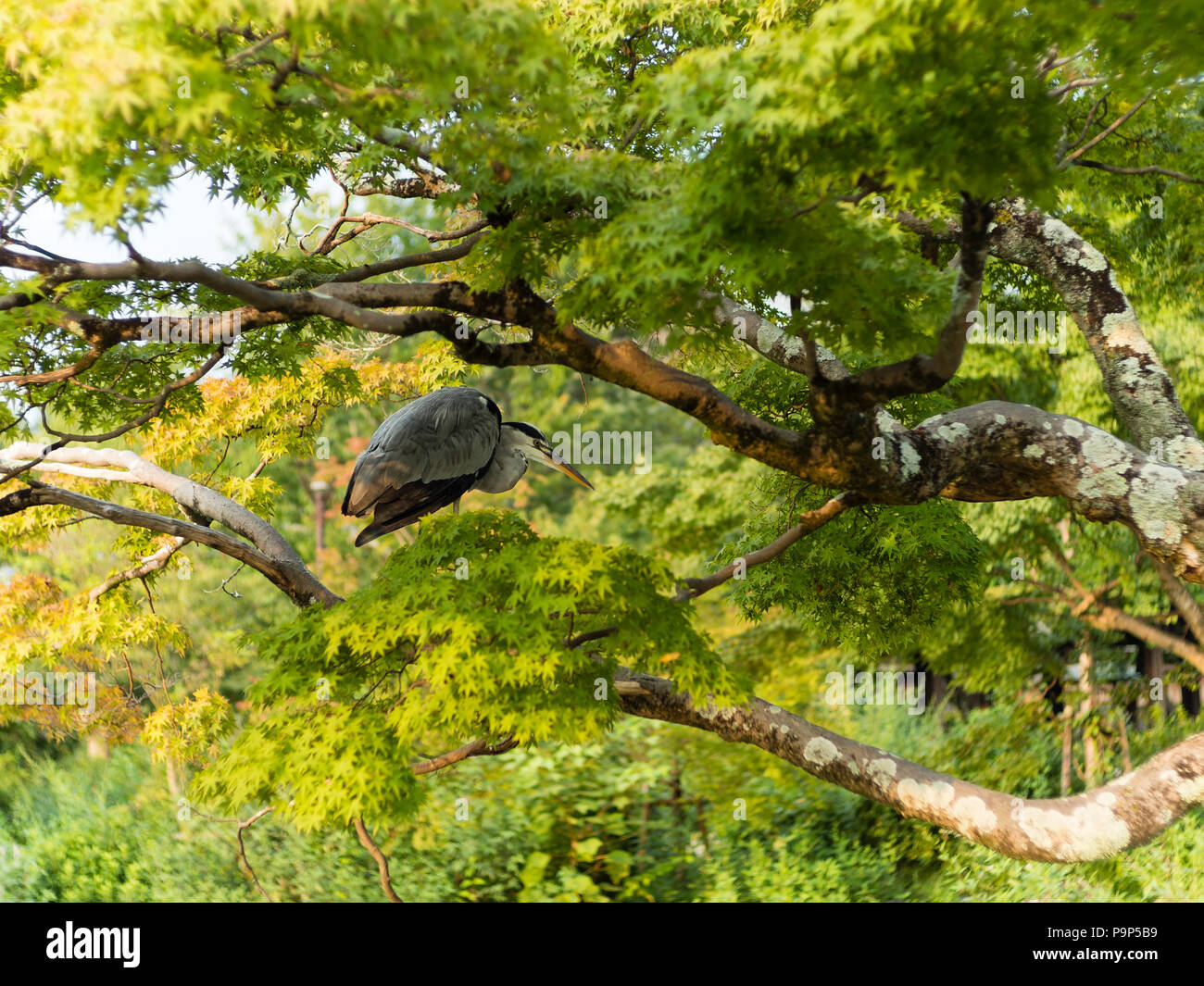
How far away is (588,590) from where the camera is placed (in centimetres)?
302

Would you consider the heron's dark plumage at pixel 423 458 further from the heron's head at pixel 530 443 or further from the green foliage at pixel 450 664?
the green foliage at pixel 450 664

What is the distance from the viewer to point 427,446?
13.1ft

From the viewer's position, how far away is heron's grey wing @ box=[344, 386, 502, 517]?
3945mm

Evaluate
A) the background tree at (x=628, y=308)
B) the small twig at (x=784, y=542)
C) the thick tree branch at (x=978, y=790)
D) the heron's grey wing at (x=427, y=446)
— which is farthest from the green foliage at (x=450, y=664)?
the thick tree branch at (x=978, y=790)

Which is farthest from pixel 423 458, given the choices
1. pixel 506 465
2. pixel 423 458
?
pixel 506 465

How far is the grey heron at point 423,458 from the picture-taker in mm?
3949

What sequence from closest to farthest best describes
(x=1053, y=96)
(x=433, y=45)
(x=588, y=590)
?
(x=433, y=45)
(x=1053, y=96)
(x=588, y=590)

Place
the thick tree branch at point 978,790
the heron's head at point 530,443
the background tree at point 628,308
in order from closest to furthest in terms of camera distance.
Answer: the background tree at point 628,308 < the thick tree branch at point 978,790 < the heron's head at point 530,443

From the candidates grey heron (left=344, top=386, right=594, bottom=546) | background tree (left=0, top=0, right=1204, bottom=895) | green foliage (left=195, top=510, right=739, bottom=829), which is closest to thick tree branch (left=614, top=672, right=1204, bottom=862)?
background tree (left=0, top=0, right=1204, bottom=895)

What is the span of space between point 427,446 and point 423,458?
0.05 m

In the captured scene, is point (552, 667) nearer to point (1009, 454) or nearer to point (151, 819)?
point (1009, 454)

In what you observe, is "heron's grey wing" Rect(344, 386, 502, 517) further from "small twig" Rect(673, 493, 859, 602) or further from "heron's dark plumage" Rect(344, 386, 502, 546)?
"small twig" Rect(673, 493, 859, 602)
